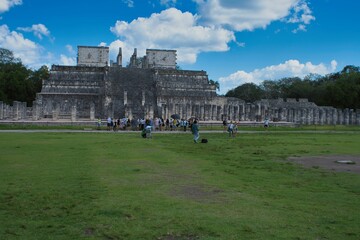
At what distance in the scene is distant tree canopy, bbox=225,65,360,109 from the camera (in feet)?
211

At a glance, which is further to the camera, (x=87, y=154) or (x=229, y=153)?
(x=229, y=153)

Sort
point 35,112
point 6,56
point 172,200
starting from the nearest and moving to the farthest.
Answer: point 172,200 → point 35,112 → point 6,56

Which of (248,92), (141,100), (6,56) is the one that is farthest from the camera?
(248,92)

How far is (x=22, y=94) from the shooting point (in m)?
59.8

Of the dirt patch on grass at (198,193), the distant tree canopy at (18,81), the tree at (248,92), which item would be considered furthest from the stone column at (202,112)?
the tree at (248,92)

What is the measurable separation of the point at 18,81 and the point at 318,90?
168 ft

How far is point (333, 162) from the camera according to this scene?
13.6 m

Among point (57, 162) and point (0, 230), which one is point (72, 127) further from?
point (0, 230)

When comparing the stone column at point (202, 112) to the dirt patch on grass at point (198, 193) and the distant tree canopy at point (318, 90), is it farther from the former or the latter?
the dirt patch on grass at point (198, 193)

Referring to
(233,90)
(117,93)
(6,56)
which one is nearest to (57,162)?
(117,93)

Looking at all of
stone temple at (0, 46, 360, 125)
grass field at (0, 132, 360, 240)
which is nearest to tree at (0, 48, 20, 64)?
stone temple at (0, 46, 360, 125)

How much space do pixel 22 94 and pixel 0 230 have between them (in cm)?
5779

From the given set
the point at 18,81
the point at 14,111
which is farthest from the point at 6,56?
the point at 14,111

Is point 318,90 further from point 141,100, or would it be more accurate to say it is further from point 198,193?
point 198,193
